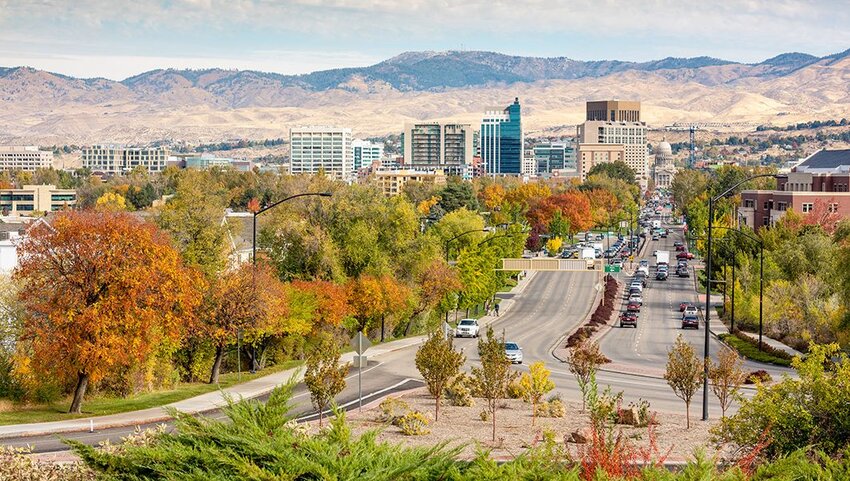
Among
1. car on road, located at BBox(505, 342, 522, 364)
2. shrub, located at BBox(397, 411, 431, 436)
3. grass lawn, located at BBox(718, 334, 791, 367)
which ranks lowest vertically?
grass lawn, located at BBox(718, 334, 791, 367)

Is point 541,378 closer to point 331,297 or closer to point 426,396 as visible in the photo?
point 426,396

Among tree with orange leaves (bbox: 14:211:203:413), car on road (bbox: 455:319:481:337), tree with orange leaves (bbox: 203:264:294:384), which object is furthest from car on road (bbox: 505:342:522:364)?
tree with orange leaves (bbox: 14:211:203:413)

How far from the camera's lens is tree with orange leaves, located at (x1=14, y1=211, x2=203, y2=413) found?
37.5 m

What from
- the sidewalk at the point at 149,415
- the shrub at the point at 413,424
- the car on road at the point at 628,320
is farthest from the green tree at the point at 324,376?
the car on road at the point at 628,320

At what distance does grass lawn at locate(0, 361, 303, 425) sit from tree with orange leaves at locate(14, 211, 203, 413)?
739 mm

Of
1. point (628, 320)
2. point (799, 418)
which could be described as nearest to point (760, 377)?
point (799, 418)

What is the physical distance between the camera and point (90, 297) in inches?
1515

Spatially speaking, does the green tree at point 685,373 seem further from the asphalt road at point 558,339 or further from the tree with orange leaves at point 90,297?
the tree with orange leaves at point 90,297

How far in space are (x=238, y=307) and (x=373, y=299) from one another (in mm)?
14645

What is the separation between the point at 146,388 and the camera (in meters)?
43.7

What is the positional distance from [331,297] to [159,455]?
125 ft

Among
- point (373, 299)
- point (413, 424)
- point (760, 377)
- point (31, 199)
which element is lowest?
point (760, 377)

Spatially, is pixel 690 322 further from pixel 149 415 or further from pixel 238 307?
pixel 149 415

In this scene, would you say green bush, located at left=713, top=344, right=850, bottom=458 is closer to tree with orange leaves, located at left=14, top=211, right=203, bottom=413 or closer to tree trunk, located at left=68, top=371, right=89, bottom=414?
tree with orange leaves, located at left=14, top=211, right=203, bottom=413
